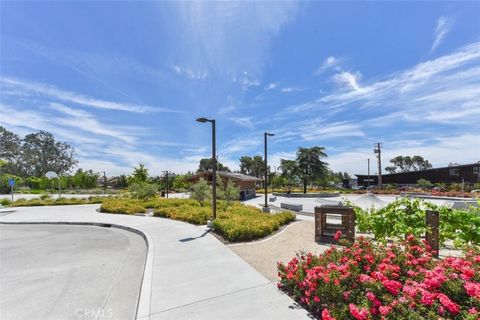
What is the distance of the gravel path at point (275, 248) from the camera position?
5.80 m

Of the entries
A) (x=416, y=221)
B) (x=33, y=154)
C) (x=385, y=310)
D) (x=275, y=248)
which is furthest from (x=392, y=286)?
(x=33, y=154)

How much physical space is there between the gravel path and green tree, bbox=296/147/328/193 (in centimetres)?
2981

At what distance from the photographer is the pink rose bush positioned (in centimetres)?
274

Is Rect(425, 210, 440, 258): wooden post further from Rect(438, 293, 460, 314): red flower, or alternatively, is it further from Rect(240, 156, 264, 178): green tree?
Rect(240, 156, 264, 178): green tree

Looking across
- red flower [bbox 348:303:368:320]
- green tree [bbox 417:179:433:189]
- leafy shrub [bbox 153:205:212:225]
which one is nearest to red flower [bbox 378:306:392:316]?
red flower [bbox 348:303:368:320]

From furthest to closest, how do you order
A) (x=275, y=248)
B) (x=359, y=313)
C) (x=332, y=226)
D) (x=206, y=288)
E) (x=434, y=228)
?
1. (x=332, y=226)
2. (x=275, y=248)
3. (x=434, y=228)
4. (x=206, y=288)
5. (x=359, y=313)

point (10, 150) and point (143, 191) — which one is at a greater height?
point (10, 150)

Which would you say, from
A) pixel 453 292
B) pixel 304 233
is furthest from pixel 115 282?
pixel 304 233

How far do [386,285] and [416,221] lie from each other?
16.6ft

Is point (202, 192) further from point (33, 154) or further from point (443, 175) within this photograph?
point (33, 154)

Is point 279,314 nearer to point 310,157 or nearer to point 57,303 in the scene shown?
point 57,303

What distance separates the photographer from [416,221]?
22.5 feet

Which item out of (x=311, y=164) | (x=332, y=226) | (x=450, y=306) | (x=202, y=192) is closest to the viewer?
(x=450, y=306)

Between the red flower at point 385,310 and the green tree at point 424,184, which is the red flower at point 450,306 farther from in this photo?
the green tree at point 424,184
